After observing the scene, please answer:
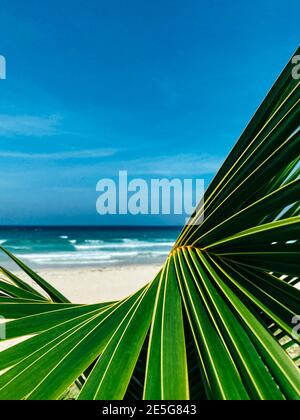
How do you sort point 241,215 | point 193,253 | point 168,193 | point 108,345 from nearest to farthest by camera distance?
point 108,345
point 241,215
point 193,253
point 168,193

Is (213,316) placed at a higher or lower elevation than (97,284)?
higher

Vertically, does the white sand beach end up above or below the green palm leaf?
below

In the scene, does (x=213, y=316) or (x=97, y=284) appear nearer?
(x=213, y=316)

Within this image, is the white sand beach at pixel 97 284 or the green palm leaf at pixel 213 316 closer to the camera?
the green palm leaf at pixel 213 316

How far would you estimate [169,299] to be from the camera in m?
0.78

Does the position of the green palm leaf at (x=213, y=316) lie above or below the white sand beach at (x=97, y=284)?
above

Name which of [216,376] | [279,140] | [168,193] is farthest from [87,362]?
[168,193]

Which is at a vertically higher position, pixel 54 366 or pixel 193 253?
pixel 193 253

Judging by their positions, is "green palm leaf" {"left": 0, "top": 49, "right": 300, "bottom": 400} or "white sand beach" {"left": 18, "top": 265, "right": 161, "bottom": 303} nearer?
"green palm leaf" {"left": 0, "top": 49, "right": 300, "bottom": 400}
